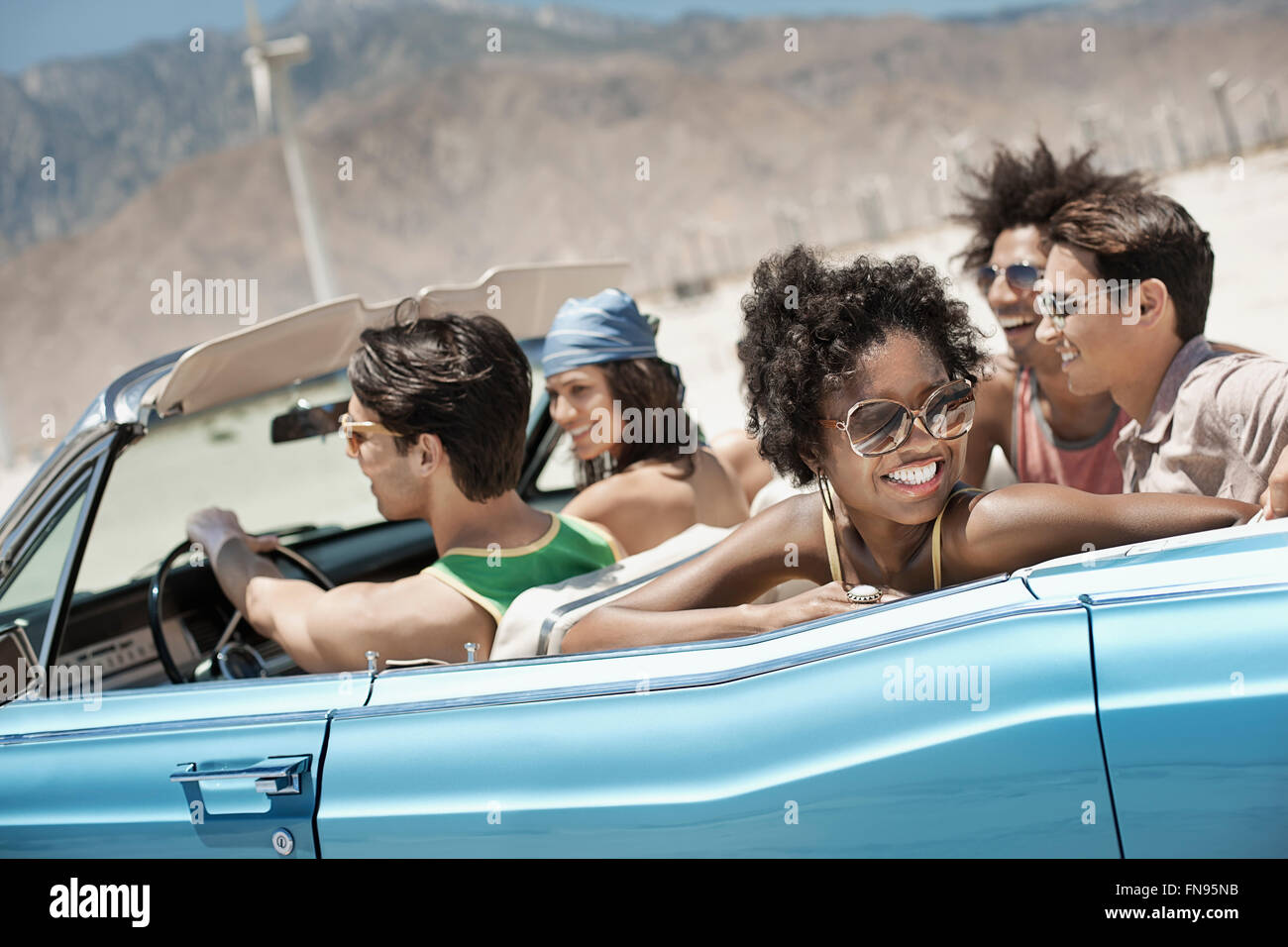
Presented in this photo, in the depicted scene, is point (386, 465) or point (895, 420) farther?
point (386, 465)

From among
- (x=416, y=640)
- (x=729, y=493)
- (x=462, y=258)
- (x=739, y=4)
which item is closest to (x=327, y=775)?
(x=416, y=640)

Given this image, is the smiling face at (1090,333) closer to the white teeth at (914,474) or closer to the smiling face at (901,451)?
the smiling face at (901,451)

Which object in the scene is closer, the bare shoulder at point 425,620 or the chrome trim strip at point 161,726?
the chrome trim strip at point 161,726

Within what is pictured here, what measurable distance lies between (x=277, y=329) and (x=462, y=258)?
62008 mm

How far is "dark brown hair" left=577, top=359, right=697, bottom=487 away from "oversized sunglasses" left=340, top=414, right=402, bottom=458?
2.87 ft

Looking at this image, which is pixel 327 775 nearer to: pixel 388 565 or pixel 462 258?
pixel 388 565

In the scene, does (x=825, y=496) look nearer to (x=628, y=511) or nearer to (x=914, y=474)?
(x=914, y=474)

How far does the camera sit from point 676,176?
6309 centimetres

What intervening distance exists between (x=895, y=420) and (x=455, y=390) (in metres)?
0.95

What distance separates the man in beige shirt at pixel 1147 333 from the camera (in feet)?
7.69

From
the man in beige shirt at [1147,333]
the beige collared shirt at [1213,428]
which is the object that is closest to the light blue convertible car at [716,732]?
the beige collared shirt at [1213,428]

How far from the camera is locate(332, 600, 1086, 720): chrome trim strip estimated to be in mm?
1604

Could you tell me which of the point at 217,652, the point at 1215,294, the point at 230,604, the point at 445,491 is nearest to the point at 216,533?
the point at 217,652

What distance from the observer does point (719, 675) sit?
174 cm
